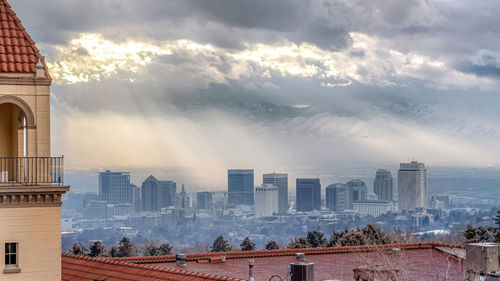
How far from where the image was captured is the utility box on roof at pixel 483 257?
3045cm

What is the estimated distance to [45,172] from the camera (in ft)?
76.3

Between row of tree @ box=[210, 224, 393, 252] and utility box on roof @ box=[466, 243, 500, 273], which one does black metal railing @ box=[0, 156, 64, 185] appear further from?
row of tree @ box=[210, 224, 393, 252]

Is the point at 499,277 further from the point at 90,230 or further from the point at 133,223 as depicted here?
the point at 133,223

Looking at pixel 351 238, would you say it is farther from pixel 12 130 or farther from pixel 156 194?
pixel 156 194

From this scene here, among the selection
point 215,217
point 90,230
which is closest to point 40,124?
point 90,230

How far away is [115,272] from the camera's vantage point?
30562 millimetres

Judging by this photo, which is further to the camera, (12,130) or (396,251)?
(396,251)

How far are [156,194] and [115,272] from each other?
163 metres

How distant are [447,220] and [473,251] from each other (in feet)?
441

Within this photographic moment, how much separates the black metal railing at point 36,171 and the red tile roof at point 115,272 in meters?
6.31

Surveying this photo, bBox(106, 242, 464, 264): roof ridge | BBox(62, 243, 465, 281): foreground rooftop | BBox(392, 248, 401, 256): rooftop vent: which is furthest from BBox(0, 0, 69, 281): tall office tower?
BBox(392, 248, 401, 256): rooftop vent

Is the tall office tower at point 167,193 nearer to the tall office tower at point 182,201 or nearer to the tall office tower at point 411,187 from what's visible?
the tall office tower at point 182,201

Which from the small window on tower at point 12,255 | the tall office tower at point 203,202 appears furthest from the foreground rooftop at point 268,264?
the tall office tower at point 203,202

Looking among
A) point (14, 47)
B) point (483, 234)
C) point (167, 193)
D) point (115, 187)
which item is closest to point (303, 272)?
point (14, 47)
